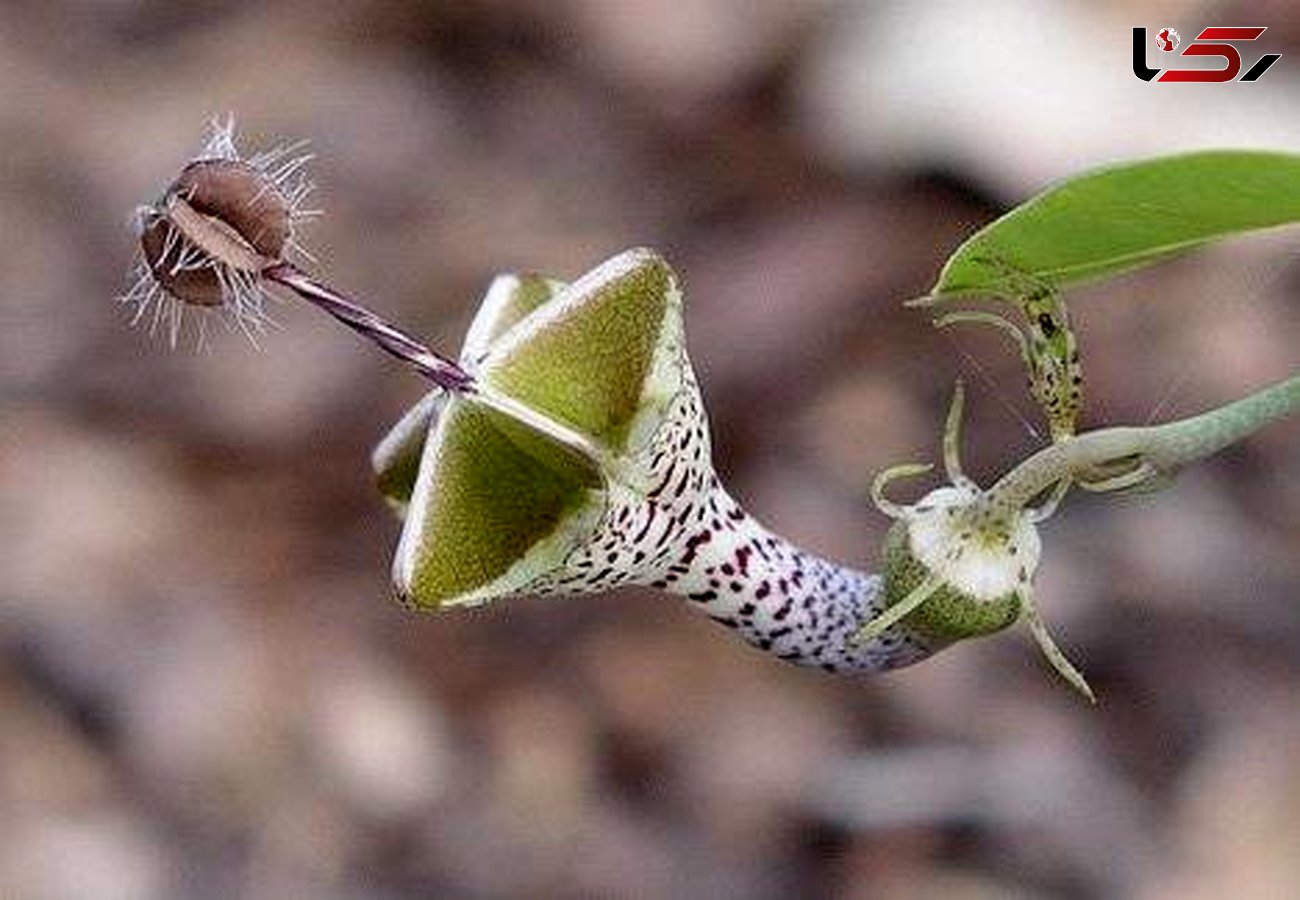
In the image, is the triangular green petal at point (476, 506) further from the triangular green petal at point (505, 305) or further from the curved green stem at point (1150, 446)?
the curved green stem at point (1150, 446)

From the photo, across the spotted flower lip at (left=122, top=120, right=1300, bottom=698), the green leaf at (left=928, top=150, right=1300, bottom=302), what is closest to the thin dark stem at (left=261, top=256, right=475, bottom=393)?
the spotted flower lip at (left=122, top=120, right=1300, bottom=698)

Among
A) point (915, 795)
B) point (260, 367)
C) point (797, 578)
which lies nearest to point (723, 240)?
point (260, 367)

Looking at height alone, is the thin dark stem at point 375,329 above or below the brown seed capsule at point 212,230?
below

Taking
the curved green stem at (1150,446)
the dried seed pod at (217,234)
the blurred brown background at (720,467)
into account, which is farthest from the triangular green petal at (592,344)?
the blurred brown background at (720,467)

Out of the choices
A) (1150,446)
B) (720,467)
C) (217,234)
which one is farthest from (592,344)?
(720,467)

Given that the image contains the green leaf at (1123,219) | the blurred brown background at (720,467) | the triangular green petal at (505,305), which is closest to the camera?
the green leaf at (1123,219)

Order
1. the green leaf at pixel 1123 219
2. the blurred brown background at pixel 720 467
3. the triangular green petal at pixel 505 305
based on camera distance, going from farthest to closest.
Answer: the blurred brown background at pixel 720 467 → the triangular green petal at pixel 505 305 → the green leaf at pixel 1123 219

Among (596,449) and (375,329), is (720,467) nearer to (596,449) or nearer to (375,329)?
(596,449)
